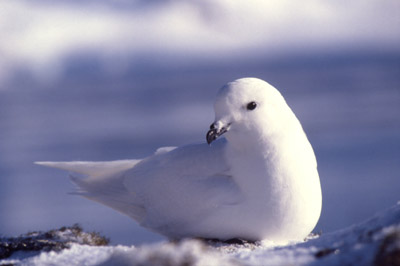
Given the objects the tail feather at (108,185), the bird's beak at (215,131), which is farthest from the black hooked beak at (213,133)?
the tail feather at (108,185)

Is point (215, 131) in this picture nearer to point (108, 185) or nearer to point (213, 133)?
point (213, 133)

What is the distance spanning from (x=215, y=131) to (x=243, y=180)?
48cm

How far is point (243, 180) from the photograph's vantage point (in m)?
4.95

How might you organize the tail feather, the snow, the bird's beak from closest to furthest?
the snow → the bird's beak → the tail feather

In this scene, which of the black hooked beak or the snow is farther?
the black hooked beak

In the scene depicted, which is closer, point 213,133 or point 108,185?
point 213,133

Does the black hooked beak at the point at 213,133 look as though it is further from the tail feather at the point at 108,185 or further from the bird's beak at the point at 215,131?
the tail feather at the point at 108,185

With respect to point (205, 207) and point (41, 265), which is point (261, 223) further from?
point (41, 265)

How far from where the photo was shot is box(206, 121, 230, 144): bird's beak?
15.7 feet

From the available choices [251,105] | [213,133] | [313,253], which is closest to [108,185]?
[213,133]

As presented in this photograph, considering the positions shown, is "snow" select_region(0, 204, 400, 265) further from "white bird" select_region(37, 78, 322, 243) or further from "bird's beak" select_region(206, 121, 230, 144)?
"bird's beak" select_region(206, 121, 230, 144)

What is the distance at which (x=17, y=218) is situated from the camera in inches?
356

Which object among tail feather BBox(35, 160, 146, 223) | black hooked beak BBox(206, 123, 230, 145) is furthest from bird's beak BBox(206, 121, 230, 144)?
tail feather BBox(35, 160, 146, 223)

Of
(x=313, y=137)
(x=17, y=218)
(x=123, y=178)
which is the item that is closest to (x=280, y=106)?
(x=123, y=178)
